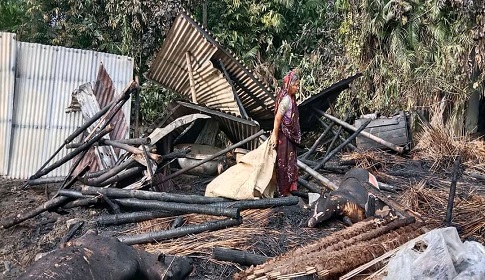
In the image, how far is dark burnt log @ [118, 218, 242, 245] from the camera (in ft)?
16.9

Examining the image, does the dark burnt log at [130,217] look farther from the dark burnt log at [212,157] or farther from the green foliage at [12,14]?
the green foliage at [12,14]

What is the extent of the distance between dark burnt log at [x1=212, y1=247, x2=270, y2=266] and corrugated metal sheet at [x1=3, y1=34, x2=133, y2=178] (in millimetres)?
4671

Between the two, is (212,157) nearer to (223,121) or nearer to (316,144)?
(223,121)

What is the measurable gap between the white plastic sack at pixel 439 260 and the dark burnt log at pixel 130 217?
3.01 metres

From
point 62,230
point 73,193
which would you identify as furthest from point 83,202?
point 62,230

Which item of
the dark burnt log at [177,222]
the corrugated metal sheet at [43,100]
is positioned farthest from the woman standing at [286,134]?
the corrugated metal sheet at [43,100]

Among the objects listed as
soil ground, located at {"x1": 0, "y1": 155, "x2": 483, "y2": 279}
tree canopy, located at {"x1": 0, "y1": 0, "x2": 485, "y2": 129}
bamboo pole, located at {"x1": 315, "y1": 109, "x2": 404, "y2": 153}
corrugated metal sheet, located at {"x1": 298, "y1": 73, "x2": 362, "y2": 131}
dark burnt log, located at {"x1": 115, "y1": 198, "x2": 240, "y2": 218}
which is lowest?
soil ground, located at {"x1": 0, "y1": 155, "x2": 483, "y2": 279}

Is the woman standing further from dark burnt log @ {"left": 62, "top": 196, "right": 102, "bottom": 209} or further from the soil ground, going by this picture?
dark burnt log @ {"left": 62, "top": 196, "right": 102, "bottom": 209}

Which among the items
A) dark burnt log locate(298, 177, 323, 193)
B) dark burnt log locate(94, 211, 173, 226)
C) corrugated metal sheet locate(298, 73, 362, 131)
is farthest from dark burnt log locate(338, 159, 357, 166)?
dark burnt log locate(94, 211, 173, 226)

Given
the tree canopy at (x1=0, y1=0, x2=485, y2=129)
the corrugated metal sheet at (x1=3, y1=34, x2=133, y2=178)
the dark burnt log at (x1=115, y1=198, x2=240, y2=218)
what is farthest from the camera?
the tree canopy at (x1=0, y1=0, x2=485, y2=129)

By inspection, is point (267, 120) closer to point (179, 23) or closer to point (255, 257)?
point (179, 23)

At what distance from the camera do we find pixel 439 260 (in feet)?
11.1

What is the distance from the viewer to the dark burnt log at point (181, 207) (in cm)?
551

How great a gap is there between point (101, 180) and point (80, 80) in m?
3.04
